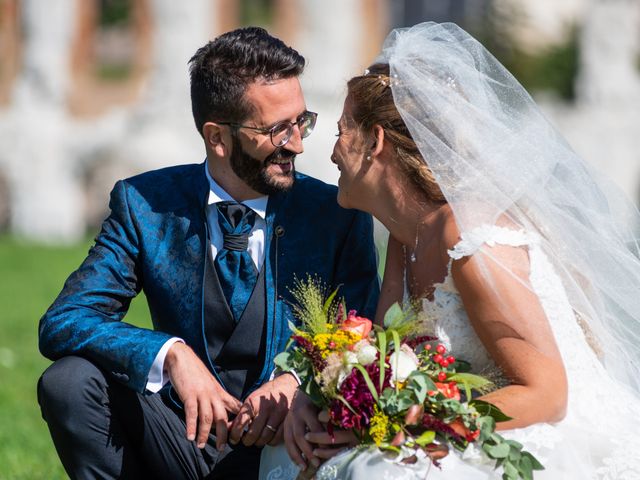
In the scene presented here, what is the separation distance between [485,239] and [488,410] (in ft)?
1.72

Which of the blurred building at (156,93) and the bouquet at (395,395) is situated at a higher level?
the bouquet at (395,395)

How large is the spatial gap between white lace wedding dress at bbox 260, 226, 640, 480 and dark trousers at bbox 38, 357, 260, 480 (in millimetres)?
296

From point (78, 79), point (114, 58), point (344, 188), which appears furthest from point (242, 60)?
point (114, 58)

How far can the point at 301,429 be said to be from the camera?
330 centimetres

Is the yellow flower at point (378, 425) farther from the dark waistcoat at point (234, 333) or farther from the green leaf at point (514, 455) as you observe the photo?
the dark waistcoat at point (234, 333)

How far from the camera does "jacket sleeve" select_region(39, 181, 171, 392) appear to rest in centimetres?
352

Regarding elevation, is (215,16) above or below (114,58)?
above

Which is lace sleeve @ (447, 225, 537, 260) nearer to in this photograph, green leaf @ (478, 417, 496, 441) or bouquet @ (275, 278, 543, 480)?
bouquet @ (275, 278, 543, 480)

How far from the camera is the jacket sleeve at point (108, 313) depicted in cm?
352

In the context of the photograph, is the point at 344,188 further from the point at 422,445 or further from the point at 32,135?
the point at 32,135

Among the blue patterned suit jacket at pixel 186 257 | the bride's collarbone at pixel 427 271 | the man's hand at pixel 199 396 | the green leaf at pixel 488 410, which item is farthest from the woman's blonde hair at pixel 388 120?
the man's hand at pixel 199 396

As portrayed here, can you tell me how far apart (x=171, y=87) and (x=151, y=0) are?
1362 millimetres

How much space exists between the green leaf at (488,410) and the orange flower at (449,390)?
58 millimetres

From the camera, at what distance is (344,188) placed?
3.66m
